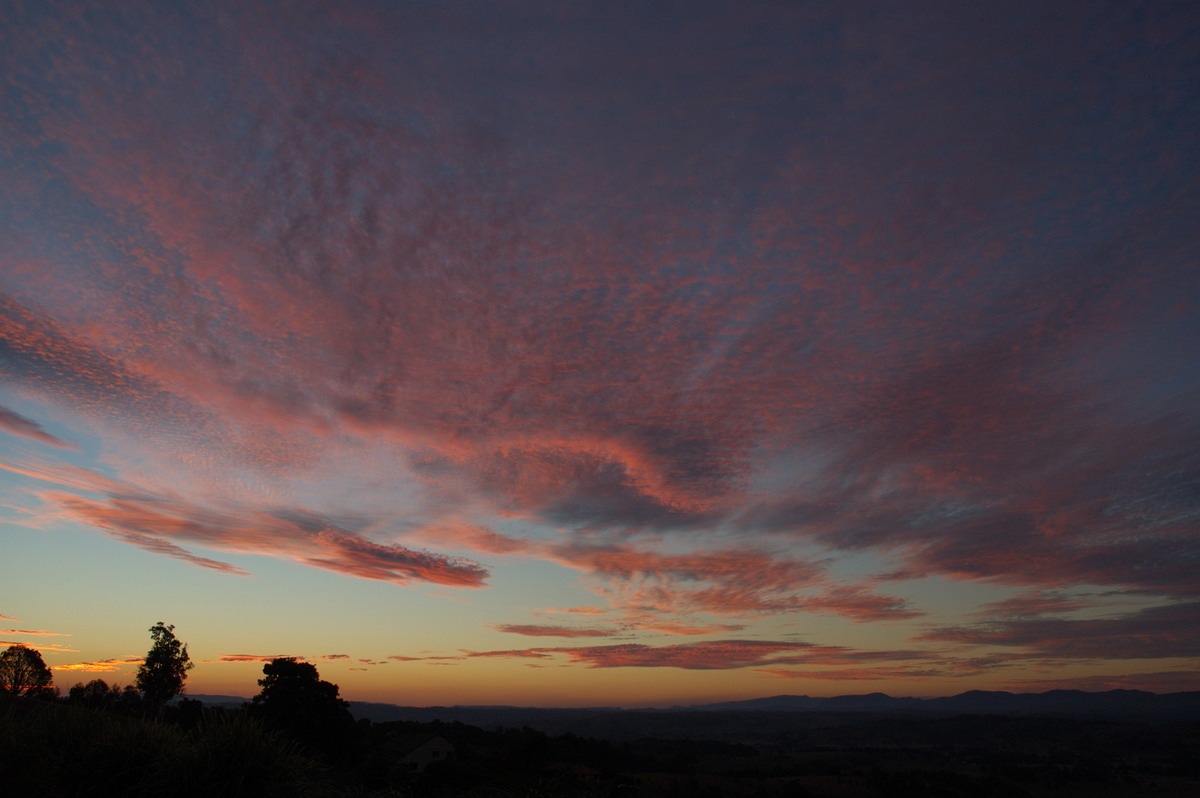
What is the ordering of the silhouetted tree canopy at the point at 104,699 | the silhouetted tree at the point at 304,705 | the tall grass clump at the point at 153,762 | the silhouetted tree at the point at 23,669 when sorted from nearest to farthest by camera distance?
the tall grass clump at the point at 153,762, the silhouetted tree canopy at the point at 104,699, the silhouetted tree at the point at 304,705, the silhouetted tree at the point at 23,669

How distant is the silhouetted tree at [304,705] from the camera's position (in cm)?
5353

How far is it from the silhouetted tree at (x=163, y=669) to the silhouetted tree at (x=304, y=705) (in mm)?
24399

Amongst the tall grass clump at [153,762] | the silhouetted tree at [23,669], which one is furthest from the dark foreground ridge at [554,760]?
the silhouetted tree at [23,669]

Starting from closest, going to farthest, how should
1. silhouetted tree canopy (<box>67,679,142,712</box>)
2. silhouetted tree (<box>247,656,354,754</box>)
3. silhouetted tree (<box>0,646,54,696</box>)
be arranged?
silhouetted tree canopy (<box>67,679,142,712</box>)
silhouetted tree (<box>247,656,354,754</box>)
silhouetted tree (<box>0,646,54,696</box>)

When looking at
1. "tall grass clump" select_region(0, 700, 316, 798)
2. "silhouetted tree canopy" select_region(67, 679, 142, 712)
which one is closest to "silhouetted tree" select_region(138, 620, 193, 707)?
"silhouetted tree canopy" select_region(67, 679, 142, 712)

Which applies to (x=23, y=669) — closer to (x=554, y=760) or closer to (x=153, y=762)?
(x=554, y=760)

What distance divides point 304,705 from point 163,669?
98.4 ft

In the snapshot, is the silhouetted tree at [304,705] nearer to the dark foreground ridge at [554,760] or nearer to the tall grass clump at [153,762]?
the dark foreground ridge at [554,760]

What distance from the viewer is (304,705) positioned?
54750mm

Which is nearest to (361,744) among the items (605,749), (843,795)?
(605,749)

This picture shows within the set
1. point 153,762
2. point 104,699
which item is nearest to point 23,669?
point 104,699

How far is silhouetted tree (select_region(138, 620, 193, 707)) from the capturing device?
7075 cm

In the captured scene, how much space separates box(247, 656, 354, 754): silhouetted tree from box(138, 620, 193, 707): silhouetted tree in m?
24.4

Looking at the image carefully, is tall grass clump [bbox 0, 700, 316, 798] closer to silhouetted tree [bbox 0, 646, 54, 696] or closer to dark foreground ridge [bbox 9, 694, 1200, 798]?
dark foreground ridge [bbox 9, 694, 1200, 798]
